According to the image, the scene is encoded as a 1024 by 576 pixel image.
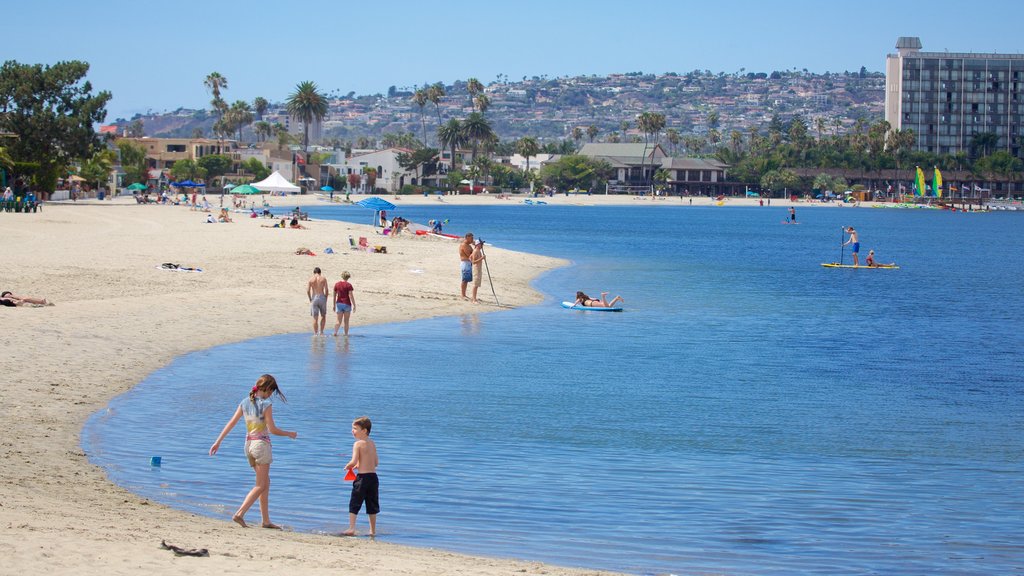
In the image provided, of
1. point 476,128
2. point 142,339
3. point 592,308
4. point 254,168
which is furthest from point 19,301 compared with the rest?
point 476,128

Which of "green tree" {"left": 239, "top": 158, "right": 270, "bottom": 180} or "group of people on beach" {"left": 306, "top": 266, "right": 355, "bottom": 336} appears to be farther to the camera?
"green tree" {"left": 239, "top": 158, "right": 270, "bottom": 180}

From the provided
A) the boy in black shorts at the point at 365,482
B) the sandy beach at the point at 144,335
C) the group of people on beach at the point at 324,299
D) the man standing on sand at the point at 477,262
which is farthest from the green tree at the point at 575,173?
the boy in black shorts at the point at 365,482

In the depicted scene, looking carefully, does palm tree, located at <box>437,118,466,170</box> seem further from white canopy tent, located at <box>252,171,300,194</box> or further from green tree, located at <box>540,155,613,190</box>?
white canopy tent, located at <box>252,171,300,194</box>

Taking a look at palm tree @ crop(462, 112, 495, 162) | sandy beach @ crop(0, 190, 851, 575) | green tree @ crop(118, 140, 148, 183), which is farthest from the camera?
palm tree @ crop(462, 112, 495, 162)

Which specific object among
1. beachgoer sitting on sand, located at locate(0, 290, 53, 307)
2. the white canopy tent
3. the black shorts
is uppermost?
the white canopy tent

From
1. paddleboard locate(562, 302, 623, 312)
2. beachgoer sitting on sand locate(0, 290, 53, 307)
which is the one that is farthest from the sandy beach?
paddleboard locate(562, 302, 623, 312)

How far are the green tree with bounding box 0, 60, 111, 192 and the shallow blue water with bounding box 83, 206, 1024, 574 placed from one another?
5912 cm

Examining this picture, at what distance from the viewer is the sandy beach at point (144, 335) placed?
873 centimetres

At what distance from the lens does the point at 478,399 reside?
58.0ft

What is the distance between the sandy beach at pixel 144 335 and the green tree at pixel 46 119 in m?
25.9

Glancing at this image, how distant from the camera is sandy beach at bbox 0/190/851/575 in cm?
873

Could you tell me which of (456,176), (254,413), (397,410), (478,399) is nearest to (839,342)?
(478,399)

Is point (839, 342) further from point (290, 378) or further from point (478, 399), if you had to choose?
point (290, 378)

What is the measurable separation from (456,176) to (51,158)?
333 feet
